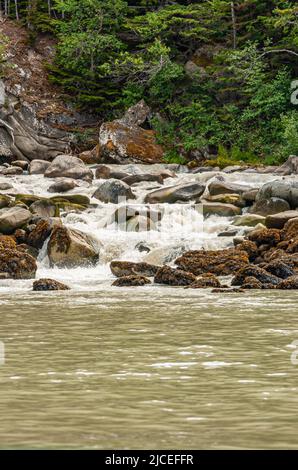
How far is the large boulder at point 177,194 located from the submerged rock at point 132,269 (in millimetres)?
9907

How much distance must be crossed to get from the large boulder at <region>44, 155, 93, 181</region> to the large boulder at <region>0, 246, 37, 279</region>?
1586 cm

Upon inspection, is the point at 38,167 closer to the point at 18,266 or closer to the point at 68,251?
the point at 68,251

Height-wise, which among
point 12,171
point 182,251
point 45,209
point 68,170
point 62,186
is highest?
point 12,171

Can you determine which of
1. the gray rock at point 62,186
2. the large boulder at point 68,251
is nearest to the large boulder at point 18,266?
the large boulder at point 68,251

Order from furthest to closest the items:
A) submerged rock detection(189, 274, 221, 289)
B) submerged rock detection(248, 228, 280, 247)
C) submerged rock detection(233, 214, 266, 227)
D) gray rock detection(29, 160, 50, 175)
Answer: gray rock detection(29, 160, 50, 175), submerged rock detection(233, 214, 266, 227), submerged rock detection(248, 228, 280, 247), submerged rock detection(189, 274, 221, 289)

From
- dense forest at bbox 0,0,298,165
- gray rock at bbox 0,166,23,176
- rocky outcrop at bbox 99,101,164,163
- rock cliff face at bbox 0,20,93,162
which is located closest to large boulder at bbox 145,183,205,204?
gray rock at bbox 0,166,23,176

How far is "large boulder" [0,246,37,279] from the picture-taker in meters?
19.5

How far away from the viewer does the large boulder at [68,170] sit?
35.8 m

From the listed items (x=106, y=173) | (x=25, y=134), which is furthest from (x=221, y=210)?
(x=25, y=134)

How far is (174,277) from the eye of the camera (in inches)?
699

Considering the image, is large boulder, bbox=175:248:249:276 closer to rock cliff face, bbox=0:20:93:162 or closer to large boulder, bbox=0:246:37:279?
large boulder, bbox=0:246:37:279

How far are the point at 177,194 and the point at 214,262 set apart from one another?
10.3m

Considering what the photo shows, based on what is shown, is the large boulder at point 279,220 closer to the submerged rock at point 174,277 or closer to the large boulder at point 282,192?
the large boulder at point 282,192
